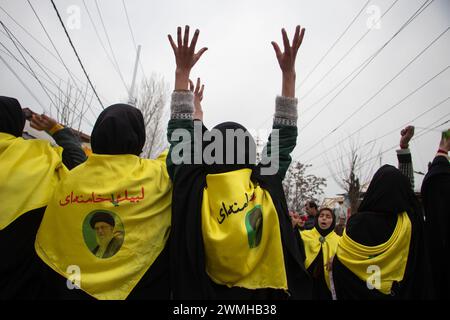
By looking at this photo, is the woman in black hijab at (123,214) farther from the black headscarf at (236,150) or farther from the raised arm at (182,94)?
the black headscarf at (236,150)

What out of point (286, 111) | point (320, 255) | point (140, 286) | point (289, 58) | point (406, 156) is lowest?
point (320, 255)

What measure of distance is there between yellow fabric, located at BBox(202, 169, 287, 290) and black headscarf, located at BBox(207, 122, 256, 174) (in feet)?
0.27

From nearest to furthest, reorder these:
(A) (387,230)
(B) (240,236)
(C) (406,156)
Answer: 1. (B) (240,236)
2. (A) (387,230)
3. (C) (406,156)

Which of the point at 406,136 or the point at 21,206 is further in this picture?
the point at 406,136

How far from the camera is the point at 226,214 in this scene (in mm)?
1321

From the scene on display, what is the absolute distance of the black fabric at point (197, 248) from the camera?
1361 mm

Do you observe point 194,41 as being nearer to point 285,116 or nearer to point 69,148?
point 285,116

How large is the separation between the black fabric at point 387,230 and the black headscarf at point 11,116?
251cm

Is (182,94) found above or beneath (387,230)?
above

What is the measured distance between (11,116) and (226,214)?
156 centimetres

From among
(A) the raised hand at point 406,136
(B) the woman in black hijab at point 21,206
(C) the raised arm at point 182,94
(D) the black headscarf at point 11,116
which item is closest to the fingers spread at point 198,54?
(C) the raised arm at point 182,94

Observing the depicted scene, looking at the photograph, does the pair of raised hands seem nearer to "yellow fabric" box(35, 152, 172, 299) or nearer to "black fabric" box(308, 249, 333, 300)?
"yellow fabric" box(35, 152, 172, 299)

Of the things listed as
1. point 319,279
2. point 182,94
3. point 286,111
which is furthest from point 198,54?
point 319,279

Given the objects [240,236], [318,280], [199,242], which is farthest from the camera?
[318,280]
